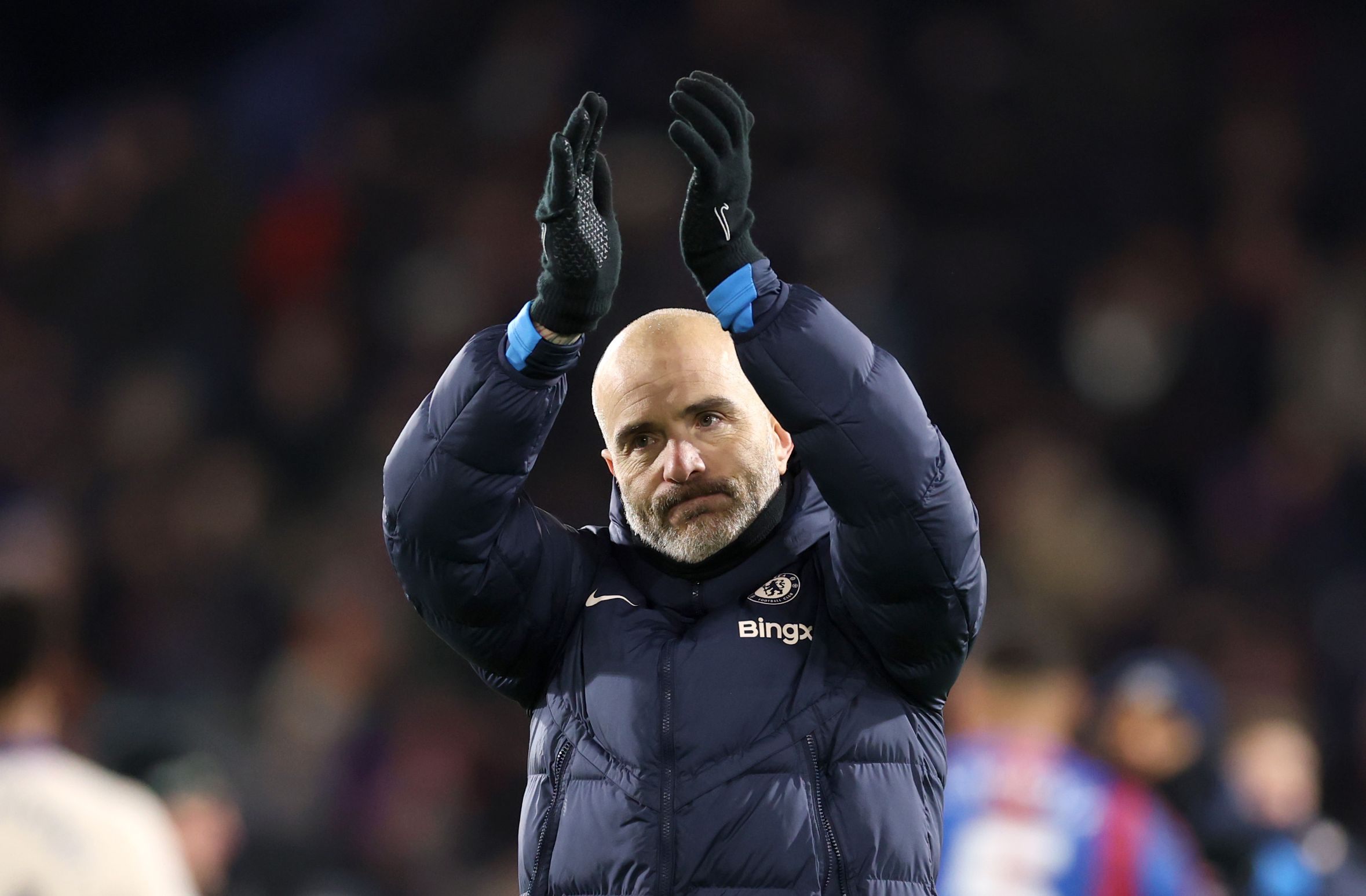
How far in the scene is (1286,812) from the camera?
15.8 feet

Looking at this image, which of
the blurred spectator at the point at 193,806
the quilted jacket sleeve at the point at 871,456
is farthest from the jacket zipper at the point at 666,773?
the blurred spectator at the point at 193,806

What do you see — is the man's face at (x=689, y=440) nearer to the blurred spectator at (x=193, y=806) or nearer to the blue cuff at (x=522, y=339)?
the blue cuff at (x=522, y=339)

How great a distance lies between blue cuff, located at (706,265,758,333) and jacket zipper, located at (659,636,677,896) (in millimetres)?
466

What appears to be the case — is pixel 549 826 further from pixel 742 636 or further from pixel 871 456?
pixel 871 456

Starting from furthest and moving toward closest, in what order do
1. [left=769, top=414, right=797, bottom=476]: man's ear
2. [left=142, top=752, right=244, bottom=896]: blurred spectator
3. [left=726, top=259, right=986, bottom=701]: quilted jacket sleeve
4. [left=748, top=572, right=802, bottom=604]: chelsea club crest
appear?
[left=142, top=752, right=244, bottom=896]: blurred spectator < [left=769, top=414, right=797, bottom=476]: man's ear < [left=748, top=572, right=802, bottom=604]: chelsea club crest < [left=726, top=259, right=986, bottom=701]: quilted jacket sleeve

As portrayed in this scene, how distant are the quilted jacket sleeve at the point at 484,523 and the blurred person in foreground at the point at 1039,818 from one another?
1.68 m

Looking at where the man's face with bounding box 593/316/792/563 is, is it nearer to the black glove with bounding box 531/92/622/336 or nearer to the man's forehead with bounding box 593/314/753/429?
the man's forehead with bounding box 593/314/753/429

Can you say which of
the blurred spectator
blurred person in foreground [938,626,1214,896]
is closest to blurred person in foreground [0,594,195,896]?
the blurred spectator

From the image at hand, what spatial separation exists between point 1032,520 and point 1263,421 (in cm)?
96

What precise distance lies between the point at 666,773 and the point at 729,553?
0.37 meters

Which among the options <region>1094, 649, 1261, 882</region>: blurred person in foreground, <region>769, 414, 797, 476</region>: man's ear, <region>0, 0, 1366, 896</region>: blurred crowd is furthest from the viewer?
<region>0, 0, 1366, 896</region>: blurred crowd

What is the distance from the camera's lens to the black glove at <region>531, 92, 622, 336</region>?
84.3 inches

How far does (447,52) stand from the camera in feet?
25.7

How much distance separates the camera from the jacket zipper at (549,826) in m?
2.19
